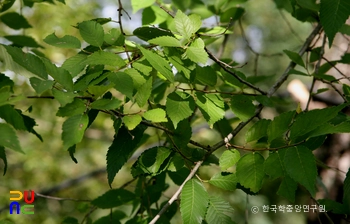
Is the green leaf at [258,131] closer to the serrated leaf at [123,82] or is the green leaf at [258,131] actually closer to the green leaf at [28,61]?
the serrated leaf at [123,82]

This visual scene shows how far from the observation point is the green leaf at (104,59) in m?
0.71

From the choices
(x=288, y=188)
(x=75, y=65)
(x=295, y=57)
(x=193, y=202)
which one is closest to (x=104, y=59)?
(x=75, y=65)

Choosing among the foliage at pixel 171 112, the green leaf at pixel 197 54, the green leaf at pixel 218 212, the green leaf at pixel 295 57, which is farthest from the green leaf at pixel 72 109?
the green leaf at pixel 295 57

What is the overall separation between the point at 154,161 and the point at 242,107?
0.25 metres

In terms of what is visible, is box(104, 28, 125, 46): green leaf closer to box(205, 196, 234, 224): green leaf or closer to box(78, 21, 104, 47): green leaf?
box(78, 21, 104, 47): green leaf

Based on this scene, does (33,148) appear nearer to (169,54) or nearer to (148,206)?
(148,206)

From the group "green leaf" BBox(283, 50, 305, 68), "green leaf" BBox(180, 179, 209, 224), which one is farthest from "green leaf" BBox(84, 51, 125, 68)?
"green leaf" BBox(283, 50, 305, 68)

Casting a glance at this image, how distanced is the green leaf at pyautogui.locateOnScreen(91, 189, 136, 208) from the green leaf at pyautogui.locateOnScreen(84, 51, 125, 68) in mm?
460

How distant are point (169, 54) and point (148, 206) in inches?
18.6

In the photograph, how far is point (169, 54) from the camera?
75cm

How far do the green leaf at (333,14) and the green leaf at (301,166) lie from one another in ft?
0.78

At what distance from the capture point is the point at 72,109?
637 mm

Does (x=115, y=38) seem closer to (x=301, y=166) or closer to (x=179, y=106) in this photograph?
(x=179, y=106)

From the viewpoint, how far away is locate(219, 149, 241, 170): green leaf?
30.7 inches
